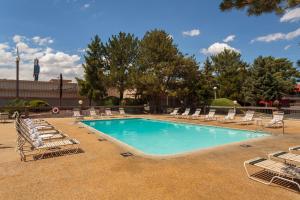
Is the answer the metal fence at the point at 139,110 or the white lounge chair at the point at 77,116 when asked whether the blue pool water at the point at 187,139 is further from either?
the metal fence at the point at 139,110

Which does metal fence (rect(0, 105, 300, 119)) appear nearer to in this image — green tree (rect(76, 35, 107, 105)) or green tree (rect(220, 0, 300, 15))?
green tree (rect(76, 35, 107, 105))

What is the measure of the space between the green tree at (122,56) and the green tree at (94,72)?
1471mm

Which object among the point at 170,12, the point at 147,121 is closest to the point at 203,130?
the point at 147,121

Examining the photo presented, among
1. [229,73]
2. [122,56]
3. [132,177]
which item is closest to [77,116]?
[122,56]

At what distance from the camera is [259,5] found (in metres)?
4.02

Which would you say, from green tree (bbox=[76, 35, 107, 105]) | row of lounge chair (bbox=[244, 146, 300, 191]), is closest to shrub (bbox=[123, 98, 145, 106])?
green tree (bbox=[76, 35, 107, 105])

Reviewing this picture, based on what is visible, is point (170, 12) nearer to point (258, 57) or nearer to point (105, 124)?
point (105, 124)

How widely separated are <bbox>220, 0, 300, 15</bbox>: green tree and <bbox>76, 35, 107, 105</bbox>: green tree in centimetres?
2349

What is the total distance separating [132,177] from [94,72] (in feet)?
Result: 79.4

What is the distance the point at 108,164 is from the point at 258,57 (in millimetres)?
29404

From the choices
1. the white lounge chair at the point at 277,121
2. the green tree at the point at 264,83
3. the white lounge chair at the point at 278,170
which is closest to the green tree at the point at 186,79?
the green tree at the point at 264,83

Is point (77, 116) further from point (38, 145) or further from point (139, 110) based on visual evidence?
point (38, 145)

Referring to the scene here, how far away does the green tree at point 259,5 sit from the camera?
3806 mm

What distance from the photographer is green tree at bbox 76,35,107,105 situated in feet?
88.5
